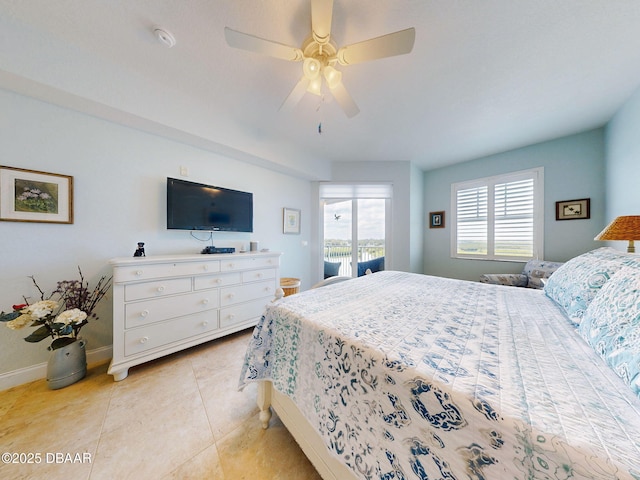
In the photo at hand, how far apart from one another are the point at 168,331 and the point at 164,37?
7.45ft

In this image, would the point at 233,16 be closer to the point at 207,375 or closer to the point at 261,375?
the point at 261,375

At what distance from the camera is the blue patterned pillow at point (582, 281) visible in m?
1.02

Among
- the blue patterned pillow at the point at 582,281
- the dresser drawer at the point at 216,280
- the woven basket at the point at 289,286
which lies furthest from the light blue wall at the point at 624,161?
the dresser drawer at the point at 216,280

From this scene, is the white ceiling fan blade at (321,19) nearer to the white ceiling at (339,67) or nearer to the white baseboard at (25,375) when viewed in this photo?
the white ceiling at (339,67)

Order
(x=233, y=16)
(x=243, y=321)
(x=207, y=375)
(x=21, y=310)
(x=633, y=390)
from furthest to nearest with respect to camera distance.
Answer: (x=243, y=321) → (x=207, y=375) → (x=21, y=310) → (x=233, y=16) → (x=633, y=390)

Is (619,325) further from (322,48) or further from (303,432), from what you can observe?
(322,48)

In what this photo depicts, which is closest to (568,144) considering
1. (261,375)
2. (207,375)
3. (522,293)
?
(522,293)

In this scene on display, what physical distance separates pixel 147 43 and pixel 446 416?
2.65 meters

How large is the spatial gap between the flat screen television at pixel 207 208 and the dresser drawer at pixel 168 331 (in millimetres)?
924

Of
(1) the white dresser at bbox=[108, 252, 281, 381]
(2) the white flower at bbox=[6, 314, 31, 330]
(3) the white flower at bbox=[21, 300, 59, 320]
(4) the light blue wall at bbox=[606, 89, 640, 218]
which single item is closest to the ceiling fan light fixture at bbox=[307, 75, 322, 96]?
(1) the white dresser at bbox=[108, 252, 281, 381]

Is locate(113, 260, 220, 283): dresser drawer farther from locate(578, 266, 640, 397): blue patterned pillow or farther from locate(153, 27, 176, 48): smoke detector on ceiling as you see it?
locate(578, 266, 640, 397): blue patterned pillow

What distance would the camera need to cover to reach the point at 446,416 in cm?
55

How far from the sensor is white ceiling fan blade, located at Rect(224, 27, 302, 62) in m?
1.18

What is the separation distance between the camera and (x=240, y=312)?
2371mm
